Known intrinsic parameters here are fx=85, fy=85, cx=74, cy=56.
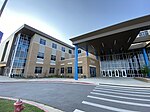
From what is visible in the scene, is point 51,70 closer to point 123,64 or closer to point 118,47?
point 118,47

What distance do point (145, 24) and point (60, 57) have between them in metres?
29.4

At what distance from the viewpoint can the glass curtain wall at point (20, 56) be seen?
80.8 ft

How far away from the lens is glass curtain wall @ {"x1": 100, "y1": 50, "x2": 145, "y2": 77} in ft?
91.6

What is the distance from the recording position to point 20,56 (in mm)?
25938

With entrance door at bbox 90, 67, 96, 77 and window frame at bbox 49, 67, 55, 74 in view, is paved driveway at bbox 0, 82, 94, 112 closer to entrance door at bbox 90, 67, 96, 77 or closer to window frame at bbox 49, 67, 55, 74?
entrance door at bbox 90, 67, 96, 77

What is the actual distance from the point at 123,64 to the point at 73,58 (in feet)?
58.6

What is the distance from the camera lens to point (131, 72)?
93.2ft

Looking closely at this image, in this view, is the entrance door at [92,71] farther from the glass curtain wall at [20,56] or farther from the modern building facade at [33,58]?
the glass curtain wall at [20,56]

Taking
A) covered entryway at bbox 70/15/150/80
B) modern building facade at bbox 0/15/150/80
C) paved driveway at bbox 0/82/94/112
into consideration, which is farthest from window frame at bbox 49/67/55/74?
paved driveway at bbox 0/82/94/112

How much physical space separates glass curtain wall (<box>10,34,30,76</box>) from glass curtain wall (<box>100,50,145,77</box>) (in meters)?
27.8

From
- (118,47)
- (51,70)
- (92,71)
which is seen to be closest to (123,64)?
(118,47)

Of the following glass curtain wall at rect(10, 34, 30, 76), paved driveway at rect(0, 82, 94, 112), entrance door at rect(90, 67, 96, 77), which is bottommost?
paved driveway at rect(0, 82, 94, 112)

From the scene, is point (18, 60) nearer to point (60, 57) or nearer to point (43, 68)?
point (43, 68)

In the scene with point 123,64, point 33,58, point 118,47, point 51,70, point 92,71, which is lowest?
point 92,71
